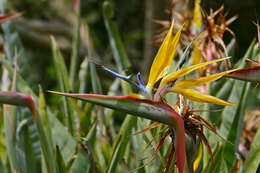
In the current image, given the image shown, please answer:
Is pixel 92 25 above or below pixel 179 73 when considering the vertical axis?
above

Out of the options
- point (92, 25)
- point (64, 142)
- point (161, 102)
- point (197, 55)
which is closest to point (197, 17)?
point (197, 55)

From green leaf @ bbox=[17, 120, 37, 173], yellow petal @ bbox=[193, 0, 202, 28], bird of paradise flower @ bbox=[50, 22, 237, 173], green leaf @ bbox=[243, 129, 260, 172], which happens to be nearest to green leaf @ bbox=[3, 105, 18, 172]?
green leaf @ bbox=[17, 120, 37, 173]

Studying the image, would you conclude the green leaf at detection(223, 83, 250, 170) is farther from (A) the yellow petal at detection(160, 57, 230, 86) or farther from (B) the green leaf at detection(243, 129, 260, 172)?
(A) the yellow petal at detection(160, 57, 230, 86)

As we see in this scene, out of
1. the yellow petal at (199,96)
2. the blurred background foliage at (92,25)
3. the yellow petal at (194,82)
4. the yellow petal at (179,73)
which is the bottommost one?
the yellow petal at (199,96)

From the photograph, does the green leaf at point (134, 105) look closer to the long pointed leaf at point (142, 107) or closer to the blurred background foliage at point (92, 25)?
the long pointed leaf at point (142, 107)

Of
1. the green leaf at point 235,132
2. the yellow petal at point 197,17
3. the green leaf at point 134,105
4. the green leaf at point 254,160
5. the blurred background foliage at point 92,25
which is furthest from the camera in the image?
the blurred background foliage at point 92,25

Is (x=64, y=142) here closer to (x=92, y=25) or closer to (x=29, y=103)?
(x=29, y=103)

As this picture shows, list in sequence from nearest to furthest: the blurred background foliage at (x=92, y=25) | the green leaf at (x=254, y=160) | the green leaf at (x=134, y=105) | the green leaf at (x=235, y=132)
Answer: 1. the green leaf at (x=134, y=105)
2. the green leaf at (x=254, y=160)
3. the green leaf at (x=235, y=132)
4. the blurred background foliage at (x=92, y=25)

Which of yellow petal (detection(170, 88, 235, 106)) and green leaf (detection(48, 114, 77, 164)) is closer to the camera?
yellow petal (detection(170, 88, 235, 106))

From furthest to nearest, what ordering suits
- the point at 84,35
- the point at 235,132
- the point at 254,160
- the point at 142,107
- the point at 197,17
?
1. the point at 84,35
2. the point at 197,17
3. the point at 235,132
4. the point at 254,160
5. the point at 142,107

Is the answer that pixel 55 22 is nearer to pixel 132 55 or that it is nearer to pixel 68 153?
pixel 132 55

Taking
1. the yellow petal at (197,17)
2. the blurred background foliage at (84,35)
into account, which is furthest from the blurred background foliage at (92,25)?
the yellow petal at (197,17)
